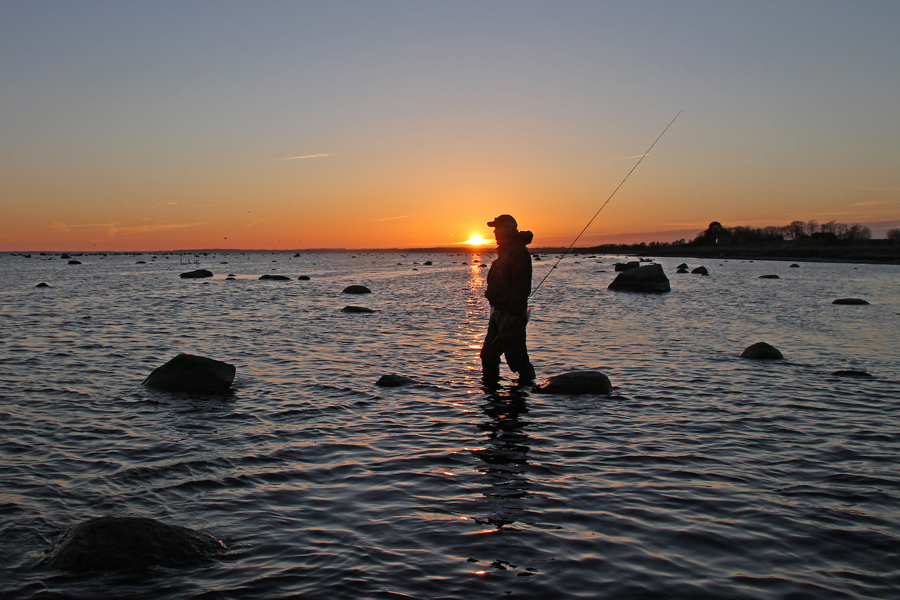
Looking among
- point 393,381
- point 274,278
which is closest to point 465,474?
point 393,381

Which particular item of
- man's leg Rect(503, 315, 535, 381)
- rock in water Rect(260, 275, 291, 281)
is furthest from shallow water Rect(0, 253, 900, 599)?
rock in water Rect(260, 275, 291, 281)

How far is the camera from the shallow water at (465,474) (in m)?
4.73

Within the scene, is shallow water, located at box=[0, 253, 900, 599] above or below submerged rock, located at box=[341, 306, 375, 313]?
below

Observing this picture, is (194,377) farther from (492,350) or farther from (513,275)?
(513,275)

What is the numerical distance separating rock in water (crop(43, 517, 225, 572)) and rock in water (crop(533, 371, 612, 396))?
7489mm

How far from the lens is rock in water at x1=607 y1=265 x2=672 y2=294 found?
4125cm

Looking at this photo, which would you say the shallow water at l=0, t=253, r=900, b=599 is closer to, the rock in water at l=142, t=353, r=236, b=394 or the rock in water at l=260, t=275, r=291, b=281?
the rock in water at l=142, t=353, r=236, b=394

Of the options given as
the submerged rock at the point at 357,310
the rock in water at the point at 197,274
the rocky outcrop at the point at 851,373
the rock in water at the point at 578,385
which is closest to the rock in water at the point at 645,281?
the submerged rock at the point at 357,310

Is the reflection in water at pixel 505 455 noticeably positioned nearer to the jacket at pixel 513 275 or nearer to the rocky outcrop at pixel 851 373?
the jacket at pixel 513 275

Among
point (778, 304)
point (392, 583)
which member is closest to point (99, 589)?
point (392, 583)

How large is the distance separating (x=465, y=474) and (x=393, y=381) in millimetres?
5321

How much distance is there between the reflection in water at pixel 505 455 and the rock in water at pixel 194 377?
5.04m

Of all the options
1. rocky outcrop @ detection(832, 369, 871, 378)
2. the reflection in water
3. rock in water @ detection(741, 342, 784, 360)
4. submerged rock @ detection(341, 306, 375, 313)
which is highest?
submerged rock @ detection(341, 306, 375, 313)

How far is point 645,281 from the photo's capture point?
138 feet
